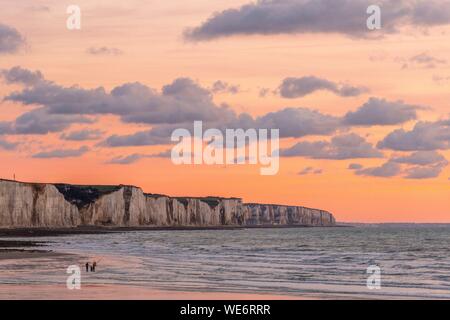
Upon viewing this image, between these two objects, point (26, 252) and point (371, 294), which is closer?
point (371, 294)

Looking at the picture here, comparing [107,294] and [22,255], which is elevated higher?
[22,255]

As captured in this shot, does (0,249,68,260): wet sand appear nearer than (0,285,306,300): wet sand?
No

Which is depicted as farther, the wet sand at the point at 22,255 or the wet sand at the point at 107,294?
the wet sand at the point at 22,255

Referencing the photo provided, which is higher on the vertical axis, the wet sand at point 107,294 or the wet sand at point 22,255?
the wet sand at point 22,255

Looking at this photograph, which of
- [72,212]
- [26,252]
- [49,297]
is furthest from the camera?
[72,212]

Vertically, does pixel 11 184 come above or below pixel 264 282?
above

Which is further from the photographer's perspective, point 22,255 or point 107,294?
point 22,255

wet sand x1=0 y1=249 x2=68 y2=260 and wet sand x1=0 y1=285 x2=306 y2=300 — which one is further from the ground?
wet sand x1=0 y1=249 x2=68 y2=260

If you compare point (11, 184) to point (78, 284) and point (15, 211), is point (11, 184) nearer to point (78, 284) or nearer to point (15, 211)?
point (15, 211)

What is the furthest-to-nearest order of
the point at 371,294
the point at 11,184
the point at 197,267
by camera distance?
the point at 11,184 → the point at 197,267 → the point at 371,294
